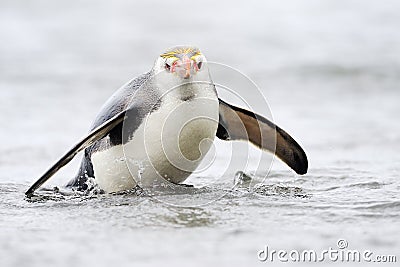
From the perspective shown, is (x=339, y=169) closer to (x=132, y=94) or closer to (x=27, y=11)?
(x=132, y=94)

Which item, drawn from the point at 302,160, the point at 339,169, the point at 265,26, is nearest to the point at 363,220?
the point at 302,160

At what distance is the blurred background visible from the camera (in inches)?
144

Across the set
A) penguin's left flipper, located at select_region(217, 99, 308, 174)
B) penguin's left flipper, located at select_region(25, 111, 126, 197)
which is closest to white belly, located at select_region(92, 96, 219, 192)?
penguin's left flipper, located at select_region(25, 111, 126, 197)

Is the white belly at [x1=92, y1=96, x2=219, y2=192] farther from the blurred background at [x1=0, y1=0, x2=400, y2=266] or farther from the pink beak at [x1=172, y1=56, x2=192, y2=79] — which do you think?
the blurred background at [x1=0, y1=0, x2=400, y2=266]

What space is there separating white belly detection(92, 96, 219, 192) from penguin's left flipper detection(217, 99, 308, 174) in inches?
18.0

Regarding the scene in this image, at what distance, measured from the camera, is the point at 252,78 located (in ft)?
42.5

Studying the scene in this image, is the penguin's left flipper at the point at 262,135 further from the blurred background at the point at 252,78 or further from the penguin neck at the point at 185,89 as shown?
the penguin neck at the point at 185,89

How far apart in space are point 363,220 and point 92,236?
4.62 feet

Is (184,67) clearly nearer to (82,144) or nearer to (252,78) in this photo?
(82,144)

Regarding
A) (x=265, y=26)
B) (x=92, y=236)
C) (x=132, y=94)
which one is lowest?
(x=92, y=236)

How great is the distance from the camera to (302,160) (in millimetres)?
5207

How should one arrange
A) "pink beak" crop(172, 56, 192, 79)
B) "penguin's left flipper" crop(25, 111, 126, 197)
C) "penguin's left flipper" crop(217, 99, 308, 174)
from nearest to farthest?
"pink beak" crop(172, 56, 192, 79), "penguin's left flipper" crop(25, 111, 126, 197), "penguin's left flipper" crop(217, 99, 308, 174)

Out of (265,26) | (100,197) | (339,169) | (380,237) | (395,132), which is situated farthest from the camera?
(265,26)

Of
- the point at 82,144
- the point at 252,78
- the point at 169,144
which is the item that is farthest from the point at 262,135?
the point at 252,78
